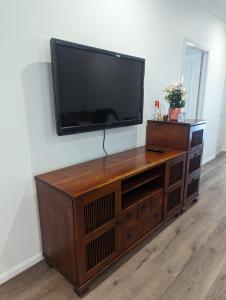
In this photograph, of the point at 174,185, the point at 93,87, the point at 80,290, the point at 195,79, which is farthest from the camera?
the point at 195,79

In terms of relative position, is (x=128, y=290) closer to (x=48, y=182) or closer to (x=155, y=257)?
(x=155, y=257)

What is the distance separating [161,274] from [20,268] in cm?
108

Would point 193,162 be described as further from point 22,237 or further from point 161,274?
point 22,237

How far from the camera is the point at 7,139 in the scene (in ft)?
4.70

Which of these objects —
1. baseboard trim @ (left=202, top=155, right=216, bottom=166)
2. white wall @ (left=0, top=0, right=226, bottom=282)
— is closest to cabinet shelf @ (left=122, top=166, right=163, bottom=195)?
white wall @ (left=0, top=0, right=226, bottom=282)

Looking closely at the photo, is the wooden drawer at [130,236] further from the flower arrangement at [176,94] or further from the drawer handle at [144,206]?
the flower arrangement at [176,94]

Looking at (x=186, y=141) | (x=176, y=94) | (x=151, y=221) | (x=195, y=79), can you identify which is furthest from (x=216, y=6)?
(x=151, y=221)

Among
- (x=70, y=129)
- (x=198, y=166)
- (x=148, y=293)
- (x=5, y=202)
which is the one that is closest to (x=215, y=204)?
(x=198, y=166)

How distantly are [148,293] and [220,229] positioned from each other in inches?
44.3

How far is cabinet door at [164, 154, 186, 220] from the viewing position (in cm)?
209

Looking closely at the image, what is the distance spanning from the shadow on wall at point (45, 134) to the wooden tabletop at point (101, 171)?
0.31ft

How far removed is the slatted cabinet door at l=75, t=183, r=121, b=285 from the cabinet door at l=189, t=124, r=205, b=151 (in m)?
1.18

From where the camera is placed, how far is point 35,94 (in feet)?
5.00

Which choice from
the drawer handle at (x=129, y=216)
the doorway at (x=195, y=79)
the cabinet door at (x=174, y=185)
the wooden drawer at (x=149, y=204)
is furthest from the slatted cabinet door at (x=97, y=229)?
the doorway at (x=195, y=79)
